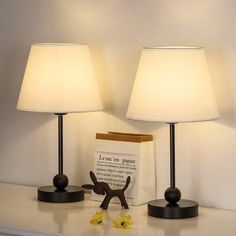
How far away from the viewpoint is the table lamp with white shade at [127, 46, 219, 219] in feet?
6.81

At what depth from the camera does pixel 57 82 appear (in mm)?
2332

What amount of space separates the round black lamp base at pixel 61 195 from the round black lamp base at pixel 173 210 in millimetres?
315

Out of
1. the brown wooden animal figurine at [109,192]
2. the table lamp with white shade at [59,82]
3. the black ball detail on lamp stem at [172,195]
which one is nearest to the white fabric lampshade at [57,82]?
the table lamp with white shade at [59,82]

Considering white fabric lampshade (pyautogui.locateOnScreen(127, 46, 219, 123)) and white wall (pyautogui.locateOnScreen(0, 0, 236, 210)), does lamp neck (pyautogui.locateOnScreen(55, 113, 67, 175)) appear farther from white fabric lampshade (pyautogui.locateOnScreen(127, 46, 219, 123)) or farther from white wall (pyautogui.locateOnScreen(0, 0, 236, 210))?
white fabric lampshade (pyautogui.locateOnScreen(127, 46, 219, 123))

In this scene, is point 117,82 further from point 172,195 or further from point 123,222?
point 123,222

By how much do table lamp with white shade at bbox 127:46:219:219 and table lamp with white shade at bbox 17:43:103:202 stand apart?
0.26m

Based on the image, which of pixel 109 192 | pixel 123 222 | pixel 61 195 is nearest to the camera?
pixel 123 222

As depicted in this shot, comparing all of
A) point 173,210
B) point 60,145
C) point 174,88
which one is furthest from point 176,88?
point 60,145

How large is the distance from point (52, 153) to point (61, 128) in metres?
0.25

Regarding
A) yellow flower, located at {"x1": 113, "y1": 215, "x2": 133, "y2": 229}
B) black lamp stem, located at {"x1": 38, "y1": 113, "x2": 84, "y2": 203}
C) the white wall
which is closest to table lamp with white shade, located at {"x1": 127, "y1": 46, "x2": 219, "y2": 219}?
the white wall

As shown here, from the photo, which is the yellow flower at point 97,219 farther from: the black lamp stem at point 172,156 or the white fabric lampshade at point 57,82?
the white fabric lampshade at point 57,82

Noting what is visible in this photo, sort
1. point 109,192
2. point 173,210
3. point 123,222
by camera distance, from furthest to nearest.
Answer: point 109,192 → point 173,210 → point 123,222

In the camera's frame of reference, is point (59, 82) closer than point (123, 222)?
No

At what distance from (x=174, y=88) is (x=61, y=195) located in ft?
1.96
